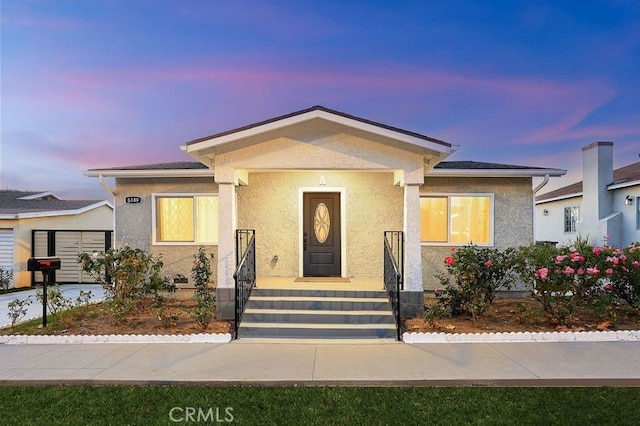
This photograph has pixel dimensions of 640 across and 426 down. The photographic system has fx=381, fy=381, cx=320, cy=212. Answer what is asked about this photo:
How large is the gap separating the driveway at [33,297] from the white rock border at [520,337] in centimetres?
820

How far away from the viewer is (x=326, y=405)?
165 inches

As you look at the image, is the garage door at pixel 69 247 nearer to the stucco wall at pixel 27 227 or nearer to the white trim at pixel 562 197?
the stucco wall at pixel 27 227

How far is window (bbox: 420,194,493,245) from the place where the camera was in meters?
9.70

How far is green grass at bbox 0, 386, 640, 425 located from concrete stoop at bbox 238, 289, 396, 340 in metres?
2.23

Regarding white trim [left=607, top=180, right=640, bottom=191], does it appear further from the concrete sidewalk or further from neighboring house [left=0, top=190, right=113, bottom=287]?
neighboring house [left=0, top=190, right=113, bottom=287]

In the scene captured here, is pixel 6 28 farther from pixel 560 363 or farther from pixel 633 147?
pixel 633 147

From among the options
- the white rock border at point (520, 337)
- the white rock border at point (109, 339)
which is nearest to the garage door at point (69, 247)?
the white rock border at point (109, 339)

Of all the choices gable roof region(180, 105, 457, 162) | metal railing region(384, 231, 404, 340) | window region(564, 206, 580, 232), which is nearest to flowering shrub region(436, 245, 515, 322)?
metal railing region(384, 231, 404, 340)

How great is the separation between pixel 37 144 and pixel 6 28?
7.51 meters

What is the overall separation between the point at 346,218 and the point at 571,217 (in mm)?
14576

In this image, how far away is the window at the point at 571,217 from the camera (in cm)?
1790

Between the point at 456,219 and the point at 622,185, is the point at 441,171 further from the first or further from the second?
the point at 622,185

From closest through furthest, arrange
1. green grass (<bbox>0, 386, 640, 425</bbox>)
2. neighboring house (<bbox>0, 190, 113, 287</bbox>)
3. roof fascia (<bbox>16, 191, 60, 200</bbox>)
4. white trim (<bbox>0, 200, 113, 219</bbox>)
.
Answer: green grass (<bbox>0, 386, 640, 425</bbox>) < white trim (<bbox>0, 200, 113, 219</bbox>) < neighboring house (<bbox>0, 190, 113, 287</bbox>) < roof fascia (<bbox>16, 191, 60, 200</bbox>)

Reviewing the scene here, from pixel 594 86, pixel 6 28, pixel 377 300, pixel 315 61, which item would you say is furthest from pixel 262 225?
pixel 594 86
